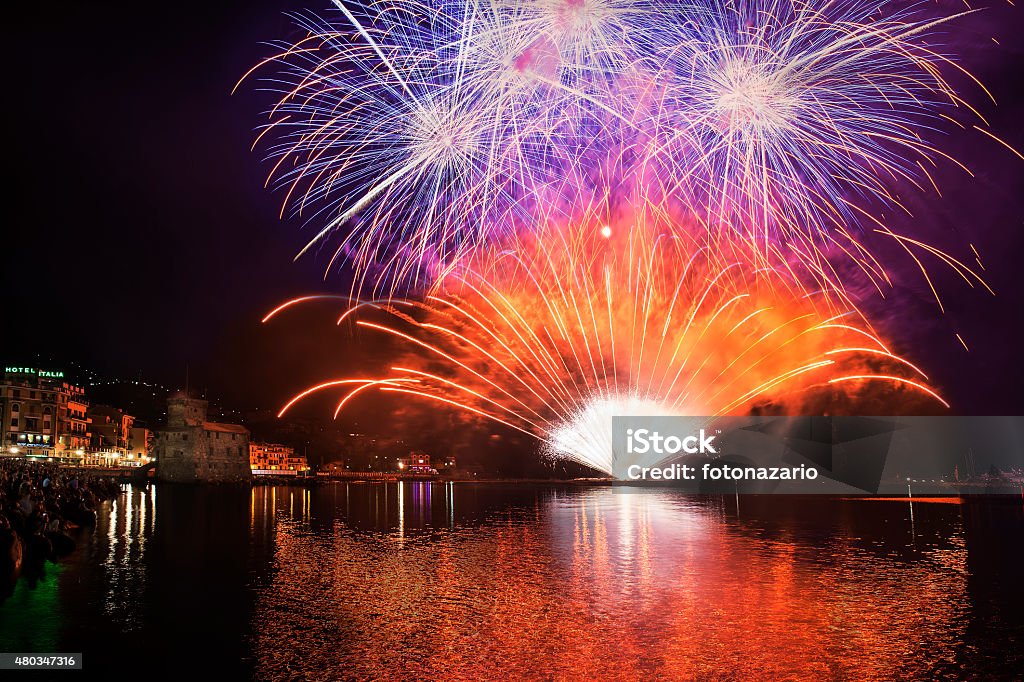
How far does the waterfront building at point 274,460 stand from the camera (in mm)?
163500

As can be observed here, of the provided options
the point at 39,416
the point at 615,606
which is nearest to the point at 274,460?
the point at 39,416

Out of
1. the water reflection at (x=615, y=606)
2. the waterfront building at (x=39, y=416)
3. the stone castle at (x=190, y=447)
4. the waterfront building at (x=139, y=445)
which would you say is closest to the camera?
the water reflection at (x=615, y=606)

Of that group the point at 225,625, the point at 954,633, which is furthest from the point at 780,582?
the point at 225,625

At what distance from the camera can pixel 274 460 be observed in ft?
562

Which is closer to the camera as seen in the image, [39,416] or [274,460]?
[39,416]

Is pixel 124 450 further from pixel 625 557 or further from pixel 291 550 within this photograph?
pixel 625 557

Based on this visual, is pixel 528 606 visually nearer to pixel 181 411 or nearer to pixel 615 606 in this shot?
pixel 615 606

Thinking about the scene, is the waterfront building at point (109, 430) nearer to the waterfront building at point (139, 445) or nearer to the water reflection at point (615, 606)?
the waterfront building at point (139, 445)

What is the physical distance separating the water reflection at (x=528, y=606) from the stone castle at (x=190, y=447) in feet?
253

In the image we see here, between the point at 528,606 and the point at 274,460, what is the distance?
163 m

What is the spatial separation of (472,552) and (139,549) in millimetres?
14058

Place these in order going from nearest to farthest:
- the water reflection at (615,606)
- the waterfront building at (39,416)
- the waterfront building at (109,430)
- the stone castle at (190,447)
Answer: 1. the water reflection at (615,606)
2. the waterfront building at (39,416)
3. the stone castle at (190,447)
4. the waterfront building at (109,430)

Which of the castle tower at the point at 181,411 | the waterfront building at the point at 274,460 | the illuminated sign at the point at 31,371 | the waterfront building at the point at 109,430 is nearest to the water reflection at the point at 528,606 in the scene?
the castle tower at the point at 181,411

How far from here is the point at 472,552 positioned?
31094mm
